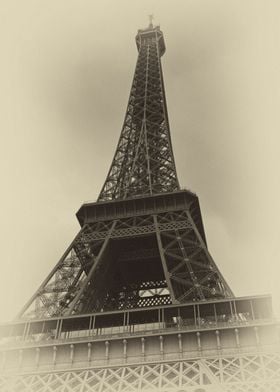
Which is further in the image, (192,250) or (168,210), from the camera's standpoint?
(168,210)

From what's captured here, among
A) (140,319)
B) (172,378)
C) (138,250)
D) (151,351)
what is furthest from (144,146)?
(172,378)

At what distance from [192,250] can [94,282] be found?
691 centimetres

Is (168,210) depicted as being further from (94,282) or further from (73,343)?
(73,343)

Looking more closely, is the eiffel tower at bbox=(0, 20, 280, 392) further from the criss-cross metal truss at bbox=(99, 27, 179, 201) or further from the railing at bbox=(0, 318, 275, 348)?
the criss-cross metal truss at bbox=(99, 27, 179, 201)

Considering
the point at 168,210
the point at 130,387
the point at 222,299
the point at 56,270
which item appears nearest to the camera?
the point at 130,387

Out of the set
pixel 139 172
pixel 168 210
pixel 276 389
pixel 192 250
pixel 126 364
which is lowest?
pixel 276 389

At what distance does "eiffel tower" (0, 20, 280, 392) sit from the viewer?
24.5m

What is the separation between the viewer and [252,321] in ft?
86.4

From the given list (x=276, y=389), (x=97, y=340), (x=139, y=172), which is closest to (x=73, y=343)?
(x=97, y=340)

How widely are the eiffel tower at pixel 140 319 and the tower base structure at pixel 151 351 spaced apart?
0.17 feet

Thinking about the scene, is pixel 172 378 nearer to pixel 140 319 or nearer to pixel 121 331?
pixel 121 331

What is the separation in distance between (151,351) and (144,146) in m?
26.2

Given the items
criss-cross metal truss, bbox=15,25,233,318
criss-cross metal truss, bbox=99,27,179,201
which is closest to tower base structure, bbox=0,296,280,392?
criss-cross metal truss, bbox=15,25,233,318

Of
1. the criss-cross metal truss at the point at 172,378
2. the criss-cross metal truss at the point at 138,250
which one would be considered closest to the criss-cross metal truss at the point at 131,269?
the criss-cross metal truss at the point at 138,250
